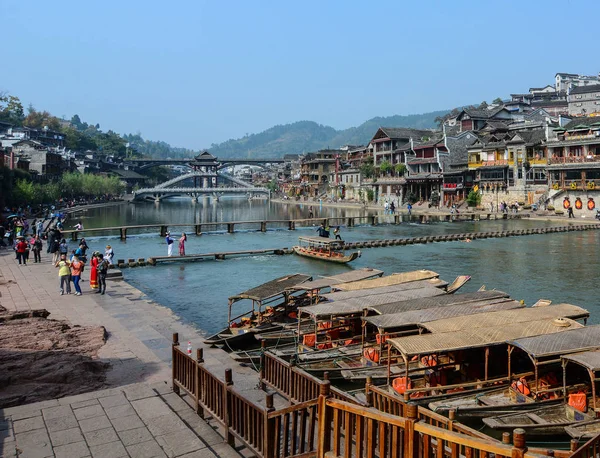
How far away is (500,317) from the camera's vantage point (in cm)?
1530

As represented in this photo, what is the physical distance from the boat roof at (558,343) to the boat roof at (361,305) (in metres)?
4.38

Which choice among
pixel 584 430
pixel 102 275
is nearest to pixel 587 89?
pixel 102 275

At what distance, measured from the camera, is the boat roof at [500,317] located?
14450 millimetres

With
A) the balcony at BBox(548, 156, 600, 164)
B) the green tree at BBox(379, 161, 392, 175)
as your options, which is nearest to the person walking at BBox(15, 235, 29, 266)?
the balcony at BBox(548, 156, 600, 164)

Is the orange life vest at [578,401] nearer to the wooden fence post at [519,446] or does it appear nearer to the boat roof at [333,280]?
the wooden fence post at [519,446]

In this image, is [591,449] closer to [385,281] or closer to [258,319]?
[258,319]

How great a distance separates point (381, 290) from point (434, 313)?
4106 millimetres

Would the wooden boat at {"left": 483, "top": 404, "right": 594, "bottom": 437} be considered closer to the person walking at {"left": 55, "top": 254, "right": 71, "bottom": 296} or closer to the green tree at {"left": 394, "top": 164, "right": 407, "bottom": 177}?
the person walking at {"left": 55, "top": 254, "right": 71, "bottom": 296}

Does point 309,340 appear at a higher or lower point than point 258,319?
lower

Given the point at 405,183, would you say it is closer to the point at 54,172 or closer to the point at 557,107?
the point at 557,107

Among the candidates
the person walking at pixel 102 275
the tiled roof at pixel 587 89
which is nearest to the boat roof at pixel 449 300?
the person walking at pixel 102 275

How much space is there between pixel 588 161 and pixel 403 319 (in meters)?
61.6

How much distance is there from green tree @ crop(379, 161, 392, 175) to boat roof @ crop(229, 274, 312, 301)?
82008 mm

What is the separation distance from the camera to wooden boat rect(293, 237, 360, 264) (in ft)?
134
